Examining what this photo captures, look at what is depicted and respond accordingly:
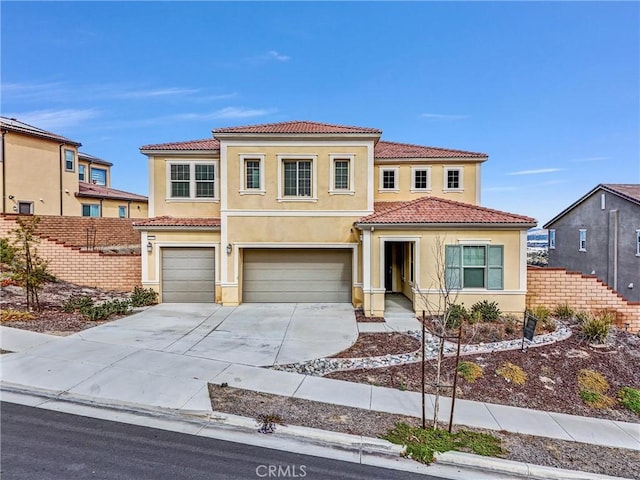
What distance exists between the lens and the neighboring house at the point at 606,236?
60.4 feet

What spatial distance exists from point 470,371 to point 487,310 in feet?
14.5

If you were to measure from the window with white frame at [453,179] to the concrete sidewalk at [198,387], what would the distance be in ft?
40.9

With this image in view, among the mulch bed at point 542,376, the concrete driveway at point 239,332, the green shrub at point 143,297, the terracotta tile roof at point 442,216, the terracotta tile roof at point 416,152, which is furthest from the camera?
the terracotta tile roof at point 416,152

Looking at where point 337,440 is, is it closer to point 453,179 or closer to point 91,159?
point 453,179

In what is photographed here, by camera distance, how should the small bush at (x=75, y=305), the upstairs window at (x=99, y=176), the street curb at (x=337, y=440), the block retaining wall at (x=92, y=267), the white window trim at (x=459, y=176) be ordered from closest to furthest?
1. the street curb at (x=337, y=440)
2. the small bush at (x=75, y=305)
3. the block retaining wall at (x=92, y=267)
4. the white window trim at (x=459, y=176)
5. the upstairs window at (x=99, y=176)

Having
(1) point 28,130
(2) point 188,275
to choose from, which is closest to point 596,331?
(2) point 188,275

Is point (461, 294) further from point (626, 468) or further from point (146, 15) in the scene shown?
point (146, 15)

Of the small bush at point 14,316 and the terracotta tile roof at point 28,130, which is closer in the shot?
the small bush at point 14,316

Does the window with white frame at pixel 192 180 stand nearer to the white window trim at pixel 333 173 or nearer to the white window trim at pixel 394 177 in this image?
the white window trim at pixel 333 173

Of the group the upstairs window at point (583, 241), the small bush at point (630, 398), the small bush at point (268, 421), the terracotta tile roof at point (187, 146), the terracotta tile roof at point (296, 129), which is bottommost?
the small bush at point (630, 398)

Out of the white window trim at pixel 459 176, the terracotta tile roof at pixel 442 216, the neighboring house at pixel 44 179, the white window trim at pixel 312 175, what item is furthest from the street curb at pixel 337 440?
the neighboring house at pixel 44 179

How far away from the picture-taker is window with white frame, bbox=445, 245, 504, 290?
11797mm

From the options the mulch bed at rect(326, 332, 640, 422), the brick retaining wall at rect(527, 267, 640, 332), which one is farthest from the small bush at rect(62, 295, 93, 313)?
the brick retaining wall at rect(527, 267, 640, 332)

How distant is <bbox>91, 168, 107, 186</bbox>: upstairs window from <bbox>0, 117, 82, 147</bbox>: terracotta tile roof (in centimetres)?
678
